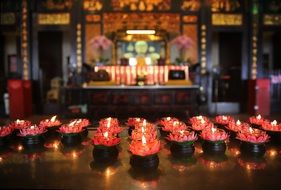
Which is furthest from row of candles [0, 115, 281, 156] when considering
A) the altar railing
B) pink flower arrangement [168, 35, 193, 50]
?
pink flower arrangement [168, 35, 193, 50]

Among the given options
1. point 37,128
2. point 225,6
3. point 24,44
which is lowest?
point 37,128

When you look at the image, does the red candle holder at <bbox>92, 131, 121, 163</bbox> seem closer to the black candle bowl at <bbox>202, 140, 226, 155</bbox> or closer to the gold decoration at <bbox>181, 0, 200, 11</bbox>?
the black candle bowl at <bbox>202, 140, 226, 155</bbox>

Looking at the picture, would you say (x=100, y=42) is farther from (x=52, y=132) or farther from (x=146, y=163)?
(x=146, y=163)

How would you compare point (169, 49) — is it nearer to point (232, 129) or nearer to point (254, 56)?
point (254, 56)

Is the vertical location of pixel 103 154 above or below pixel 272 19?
below

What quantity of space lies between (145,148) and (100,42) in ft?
23.0

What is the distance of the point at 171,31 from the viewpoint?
371 inches

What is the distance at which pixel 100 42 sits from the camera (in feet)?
29.2

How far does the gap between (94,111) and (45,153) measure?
4.78m

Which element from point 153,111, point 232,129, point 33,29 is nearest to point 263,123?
point 232,129

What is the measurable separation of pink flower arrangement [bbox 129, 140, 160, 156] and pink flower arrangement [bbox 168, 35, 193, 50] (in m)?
7.03

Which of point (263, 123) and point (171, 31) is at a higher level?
point (171, 31)

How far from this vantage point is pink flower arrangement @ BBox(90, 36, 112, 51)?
891cm

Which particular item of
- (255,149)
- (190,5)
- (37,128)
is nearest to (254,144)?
(255,149)
